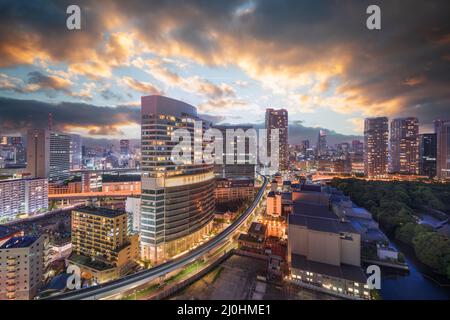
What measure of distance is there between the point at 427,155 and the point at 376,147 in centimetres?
1097

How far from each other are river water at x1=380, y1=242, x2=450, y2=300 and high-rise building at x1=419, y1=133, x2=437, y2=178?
47.2m

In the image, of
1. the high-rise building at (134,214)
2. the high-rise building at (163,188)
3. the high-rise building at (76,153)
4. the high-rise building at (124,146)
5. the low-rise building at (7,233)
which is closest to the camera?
the high-rise building at (163,188)

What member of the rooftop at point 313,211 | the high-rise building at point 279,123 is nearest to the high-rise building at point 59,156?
the rooftop at point 313,211

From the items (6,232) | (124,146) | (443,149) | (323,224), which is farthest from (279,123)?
(124,146)

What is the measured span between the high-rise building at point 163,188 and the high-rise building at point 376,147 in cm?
5722

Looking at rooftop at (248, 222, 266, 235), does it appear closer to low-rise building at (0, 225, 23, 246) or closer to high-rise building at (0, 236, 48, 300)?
high-rise building at (0, 236, 48, 300)

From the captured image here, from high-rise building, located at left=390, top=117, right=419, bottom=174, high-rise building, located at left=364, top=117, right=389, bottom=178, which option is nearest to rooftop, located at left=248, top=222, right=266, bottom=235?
high-rise building, located at left=364, top=117, right=389, bottom=178

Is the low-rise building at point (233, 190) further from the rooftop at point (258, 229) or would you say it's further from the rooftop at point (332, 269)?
the rooftop at point (332, 269)

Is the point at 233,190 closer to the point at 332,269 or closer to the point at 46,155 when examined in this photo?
the point at 332,269

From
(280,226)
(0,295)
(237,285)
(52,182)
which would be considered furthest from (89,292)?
(52,182)

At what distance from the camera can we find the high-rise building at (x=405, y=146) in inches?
1946

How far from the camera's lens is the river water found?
12.0 meters
